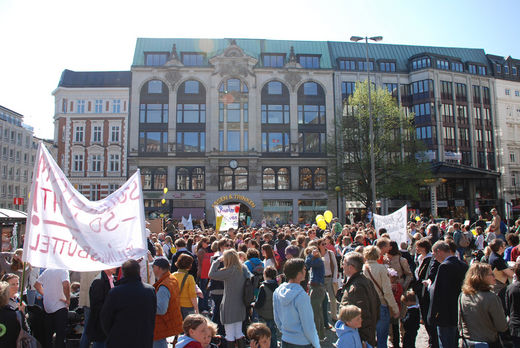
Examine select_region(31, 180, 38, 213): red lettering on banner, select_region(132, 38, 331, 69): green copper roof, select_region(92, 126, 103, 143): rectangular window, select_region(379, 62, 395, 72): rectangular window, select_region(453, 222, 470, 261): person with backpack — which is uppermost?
select_region(132, 38, 331, 69): green copper roof

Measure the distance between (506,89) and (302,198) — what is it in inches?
1377

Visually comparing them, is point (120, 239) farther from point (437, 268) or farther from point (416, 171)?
point (416, 171)

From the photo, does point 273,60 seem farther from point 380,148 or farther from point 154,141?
point 380,148

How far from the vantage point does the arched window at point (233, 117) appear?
153 ft

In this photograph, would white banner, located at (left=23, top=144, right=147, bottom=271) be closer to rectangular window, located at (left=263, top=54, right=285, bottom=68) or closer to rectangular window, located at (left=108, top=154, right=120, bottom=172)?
rectangular window, located at (left=108, top=154, right=120, bottom=172)

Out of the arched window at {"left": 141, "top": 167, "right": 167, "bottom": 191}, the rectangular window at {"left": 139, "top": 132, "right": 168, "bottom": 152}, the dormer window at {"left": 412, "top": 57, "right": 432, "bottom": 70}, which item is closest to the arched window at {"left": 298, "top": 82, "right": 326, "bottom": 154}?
the dormer window at {"left": 412, "top": 57, "right": 432, "bottom": 70}

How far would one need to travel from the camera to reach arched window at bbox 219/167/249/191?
45.8 meters

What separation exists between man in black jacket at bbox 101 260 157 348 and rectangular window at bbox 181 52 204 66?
45.9 m

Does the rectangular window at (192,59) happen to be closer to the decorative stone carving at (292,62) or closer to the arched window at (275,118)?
the arched window at (275,118)

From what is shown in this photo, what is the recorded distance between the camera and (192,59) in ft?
158

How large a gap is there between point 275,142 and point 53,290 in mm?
41171

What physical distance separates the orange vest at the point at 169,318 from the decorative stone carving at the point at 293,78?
43.6m

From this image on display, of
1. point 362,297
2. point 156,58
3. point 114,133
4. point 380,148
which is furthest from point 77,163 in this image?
point 362,297

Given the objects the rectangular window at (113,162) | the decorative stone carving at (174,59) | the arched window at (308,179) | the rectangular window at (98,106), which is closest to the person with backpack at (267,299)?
the arched window at (308,179)
